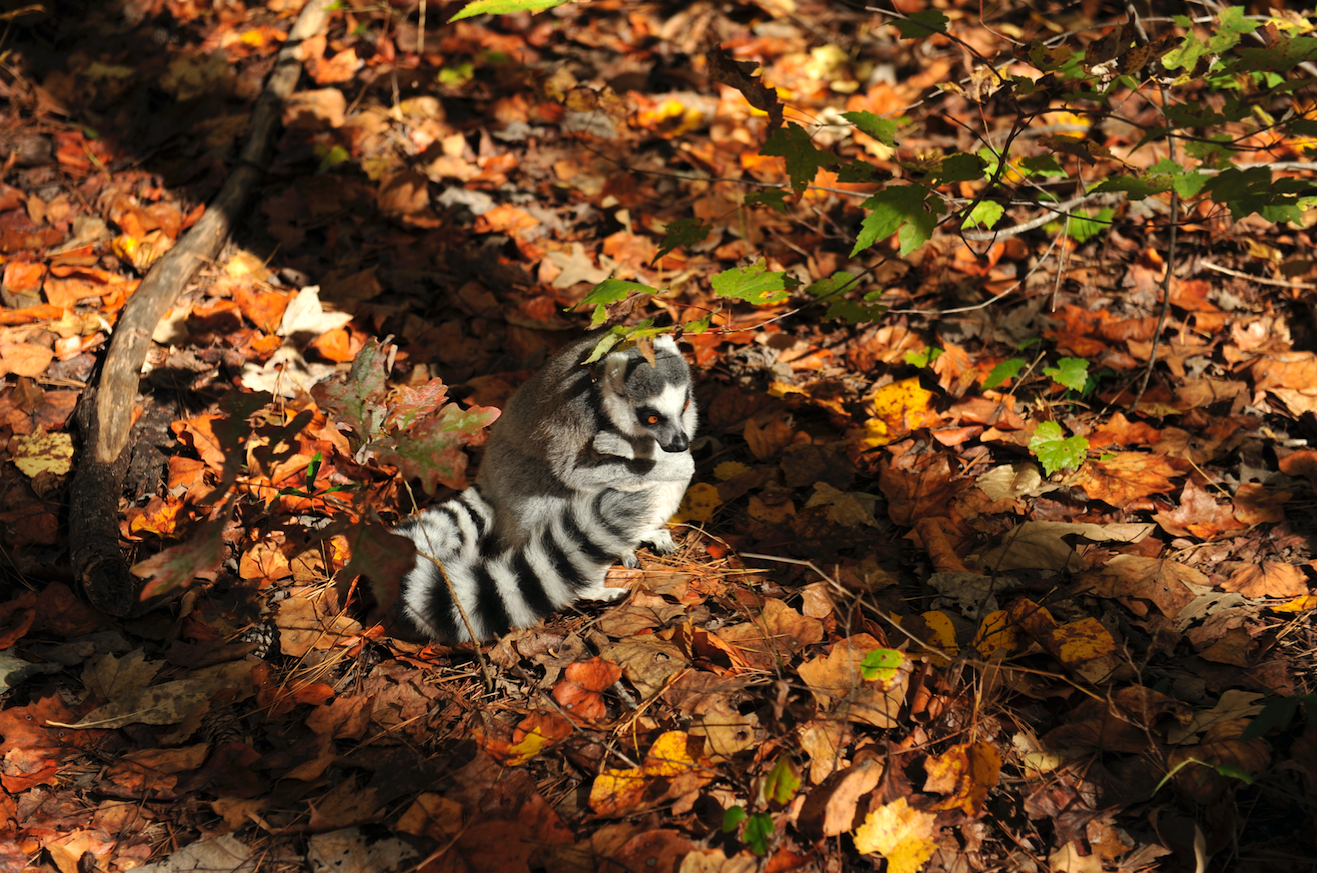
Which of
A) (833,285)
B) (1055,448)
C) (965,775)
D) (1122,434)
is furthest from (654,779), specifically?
(1122,434)

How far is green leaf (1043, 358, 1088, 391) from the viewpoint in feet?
13.3

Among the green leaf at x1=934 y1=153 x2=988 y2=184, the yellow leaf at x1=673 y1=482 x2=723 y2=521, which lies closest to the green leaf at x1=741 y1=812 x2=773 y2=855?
the yellow leaf at x1=673 y1=482 x2=723 y2=521

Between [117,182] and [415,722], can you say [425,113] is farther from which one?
[415,722]

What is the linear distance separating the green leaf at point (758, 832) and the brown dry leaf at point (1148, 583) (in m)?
1.75

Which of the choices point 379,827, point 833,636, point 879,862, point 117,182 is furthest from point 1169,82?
point 117,182

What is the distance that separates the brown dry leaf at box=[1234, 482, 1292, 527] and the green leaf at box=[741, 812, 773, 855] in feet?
8.71

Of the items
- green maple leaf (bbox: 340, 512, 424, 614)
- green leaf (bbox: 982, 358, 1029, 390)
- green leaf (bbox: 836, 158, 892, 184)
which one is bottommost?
green leaf (bbox: 982, 358, 1029, 390)

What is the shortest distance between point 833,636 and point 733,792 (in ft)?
2.67

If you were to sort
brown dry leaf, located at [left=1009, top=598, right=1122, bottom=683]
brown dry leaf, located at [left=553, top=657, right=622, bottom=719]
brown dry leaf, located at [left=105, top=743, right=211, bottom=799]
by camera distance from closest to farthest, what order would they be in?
brown dry leaf, located at [left=105, top=743, right=211, bottom=799]
brown dry leaf, located at [left=1009, top=598, right=1122, bottom=683]
brown dry leaf, located at [left=553, top=657, right=622, bottom=719]

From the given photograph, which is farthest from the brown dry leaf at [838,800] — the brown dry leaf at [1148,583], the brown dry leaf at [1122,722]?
the brown dry leaf at [1148,583]

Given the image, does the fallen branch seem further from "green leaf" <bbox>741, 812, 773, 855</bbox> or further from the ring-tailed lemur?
"green leaf" <bbox>741, 812, 773, 855</bbox>

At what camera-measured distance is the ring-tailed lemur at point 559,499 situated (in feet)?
10.7

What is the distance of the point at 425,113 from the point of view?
6113 mm

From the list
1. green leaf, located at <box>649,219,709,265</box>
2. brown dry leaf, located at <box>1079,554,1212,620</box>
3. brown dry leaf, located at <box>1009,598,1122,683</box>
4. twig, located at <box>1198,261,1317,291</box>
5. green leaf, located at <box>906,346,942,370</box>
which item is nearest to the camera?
brown dry leaf, located at <box>1009,598,1122,683</box>
